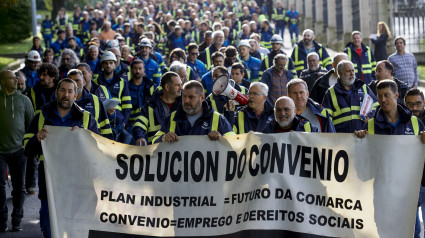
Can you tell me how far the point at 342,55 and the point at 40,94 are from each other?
4201 millimetres

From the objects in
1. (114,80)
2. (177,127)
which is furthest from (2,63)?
(177,127)

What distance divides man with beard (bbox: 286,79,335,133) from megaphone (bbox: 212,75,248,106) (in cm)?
172

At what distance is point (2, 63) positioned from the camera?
33281mm

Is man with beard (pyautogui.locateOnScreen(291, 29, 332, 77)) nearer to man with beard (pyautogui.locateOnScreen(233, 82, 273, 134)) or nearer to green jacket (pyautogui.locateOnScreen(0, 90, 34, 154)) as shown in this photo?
Answer: green jacket (pyautogui.locateOnScreen(0, 90, 34, 154))

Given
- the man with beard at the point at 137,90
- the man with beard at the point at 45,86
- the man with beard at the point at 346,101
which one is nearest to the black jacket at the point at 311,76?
the man with beard at the point at 137,90

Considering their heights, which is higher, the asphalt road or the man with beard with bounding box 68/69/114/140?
the man with beard with bounding box 68/69/114/140

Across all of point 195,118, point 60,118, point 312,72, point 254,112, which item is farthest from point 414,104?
point 312,72

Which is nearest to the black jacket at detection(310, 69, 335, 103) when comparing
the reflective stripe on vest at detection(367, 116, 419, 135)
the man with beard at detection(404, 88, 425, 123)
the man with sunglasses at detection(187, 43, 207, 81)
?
the man with beard at detection(404, 88, 425, 123)

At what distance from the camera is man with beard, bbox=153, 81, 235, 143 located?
888cm

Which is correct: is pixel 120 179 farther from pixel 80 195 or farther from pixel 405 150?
pixel 405 150

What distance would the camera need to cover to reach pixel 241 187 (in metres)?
8.09

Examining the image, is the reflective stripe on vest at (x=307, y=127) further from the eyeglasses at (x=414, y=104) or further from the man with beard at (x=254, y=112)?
the eyeglasses at (x=414, y=104)

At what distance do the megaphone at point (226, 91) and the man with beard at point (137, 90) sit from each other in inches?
95.4

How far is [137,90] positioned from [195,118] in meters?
4.84
